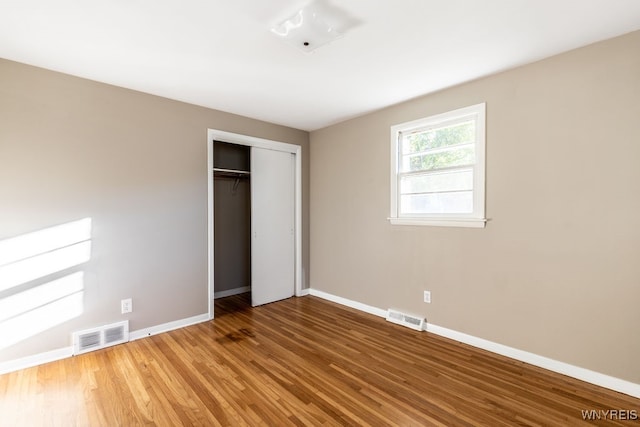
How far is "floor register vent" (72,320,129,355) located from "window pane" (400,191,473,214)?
10.5 feet

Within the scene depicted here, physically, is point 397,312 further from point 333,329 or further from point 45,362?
point 45,362

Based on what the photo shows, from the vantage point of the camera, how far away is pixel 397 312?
358cm

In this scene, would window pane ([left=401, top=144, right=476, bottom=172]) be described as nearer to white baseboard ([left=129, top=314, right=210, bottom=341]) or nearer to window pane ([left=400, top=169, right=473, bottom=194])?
window pane ([left=400, top=169, right=473, bottom=194])

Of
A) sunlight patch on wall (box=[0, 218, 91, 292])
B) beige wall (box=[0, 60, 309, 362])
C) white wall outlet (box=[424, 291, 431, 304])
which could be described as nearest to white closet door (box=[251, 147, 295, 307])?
beige wall (box=[0, 60, 309, 362])

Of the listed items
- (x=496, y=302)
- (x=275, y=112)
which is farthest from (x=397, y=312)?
(x=275, y=112)

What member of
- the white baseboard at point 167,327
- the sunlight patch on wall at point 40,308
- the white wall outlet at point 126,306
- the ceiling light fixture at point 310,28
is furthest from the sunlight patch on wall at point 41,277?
the ceiling light fixture at point 310,28

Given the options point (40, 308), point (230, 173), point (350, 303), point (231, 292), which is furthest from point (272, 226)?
point (40, 308)

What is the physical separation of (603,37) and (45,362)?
5.16 m

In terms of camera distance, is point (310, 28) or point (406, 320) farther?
point (406, 320)

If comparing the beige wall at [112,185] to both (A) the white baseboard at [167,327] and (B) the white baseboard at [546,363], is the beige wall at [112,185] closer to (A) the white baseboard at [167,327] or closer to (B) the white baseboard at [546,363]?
(A) the white baseboard at [167,327]

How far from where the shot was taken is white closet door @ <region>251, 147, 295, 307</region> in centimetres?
425

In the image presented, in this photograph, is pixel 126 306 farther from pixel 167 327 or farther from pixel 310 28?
pixel 310 28

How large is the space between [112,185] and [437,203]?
10.9ft

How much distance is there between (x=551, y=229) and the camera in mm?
2510
